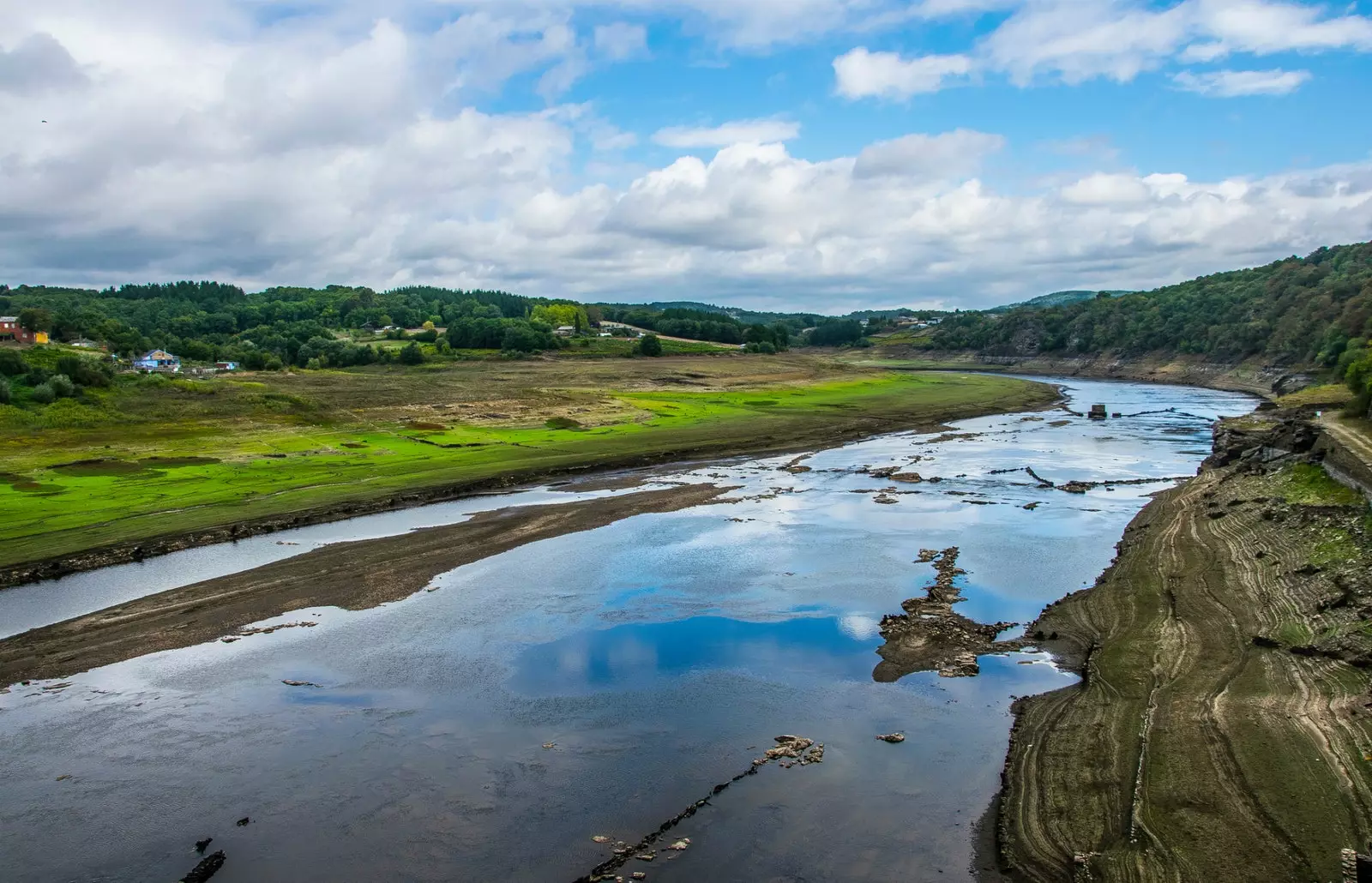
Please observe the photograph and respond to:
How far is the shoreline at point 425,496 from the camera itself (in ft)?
119

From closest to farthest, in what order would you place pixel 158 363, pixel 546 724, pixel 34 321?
pixel 546 724
pixel 34 321
pixel 158 363

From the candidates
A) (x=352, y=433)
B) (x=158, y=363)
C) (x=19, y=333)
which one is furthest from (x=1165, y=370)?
(x=19, y=333)

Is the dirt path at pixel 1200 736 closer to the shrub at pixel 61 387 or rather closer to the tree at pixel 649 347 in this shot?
the shrub at pixel 61 387

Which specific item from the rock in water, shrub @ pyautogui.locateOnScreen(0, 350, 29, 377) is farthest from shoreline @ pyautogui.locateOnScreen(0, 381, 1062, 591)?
shrub @ pyautogui.locateOnScreen(0, 350, 29, 377)

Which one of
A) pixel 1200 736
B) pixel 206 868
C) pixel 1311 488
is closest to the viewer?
pixel 206 868

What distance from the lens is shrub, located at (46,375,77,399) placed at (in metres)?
70.2

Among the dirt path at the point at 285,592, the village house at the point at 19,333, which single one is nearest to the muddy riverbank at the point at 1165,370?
the dirt path at the point at 285,592

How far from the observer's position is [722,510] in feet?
155

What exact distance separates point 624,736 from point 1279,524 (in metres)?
26.9

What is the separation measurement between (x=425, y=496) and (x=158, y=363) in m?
81.3

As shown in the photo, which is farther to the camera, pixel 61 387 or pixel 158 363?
pixel 158 363

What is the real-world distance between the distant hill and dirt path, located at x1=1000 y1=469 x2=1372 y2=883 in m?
77.4

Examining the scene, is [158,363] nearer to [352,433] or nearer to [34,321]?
[34,321]

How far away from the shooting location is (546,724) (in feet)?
72.5
